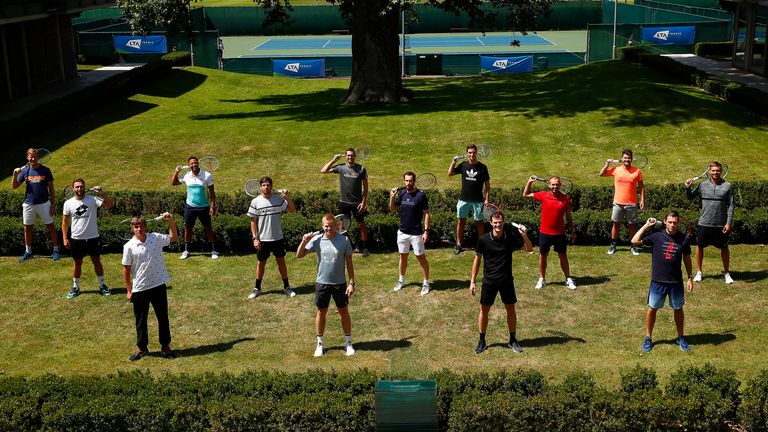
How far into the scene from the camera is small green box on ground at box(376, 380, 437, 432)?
9391mm

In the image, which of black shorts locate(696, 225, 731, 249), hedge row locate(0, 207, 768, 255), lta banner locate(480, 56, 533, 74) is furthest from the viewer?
lta banner locate(480, 56, 533, 74)

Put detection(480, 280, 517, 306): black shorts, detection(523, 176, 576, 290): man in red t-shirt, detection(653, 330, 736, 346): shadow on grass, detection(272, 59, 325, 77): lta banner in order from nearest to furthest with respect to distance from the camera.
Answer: detection(480, 280, 517, 306): black shorts
detection(653, 330, 736, 346): shadow on grass
detection(523, 176, 576, 290): man in red t-shirt
detection(272, 59, 325, 77): lta banner

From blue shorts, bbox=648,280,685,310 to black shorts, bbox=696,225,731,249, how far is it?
3240 millimetres

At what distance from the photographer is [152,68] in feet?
133

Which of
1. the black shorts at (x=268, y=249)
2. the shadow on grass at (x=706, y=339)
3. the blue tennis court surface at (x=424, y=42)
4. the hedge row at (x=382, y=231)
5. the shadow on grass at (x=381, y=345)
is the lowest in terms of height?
the shadow on grass at (x=381, y=345)

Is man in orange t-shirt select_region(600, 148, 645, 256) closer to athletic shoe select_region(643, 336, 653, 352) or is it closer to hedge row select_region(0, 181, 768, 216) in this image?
hedge row select_region(0, 181, 768, 216)

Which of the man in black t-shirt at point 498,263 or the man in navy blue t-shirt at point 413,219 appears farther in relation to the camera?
the man in navy blue t-shirt at point 413,219

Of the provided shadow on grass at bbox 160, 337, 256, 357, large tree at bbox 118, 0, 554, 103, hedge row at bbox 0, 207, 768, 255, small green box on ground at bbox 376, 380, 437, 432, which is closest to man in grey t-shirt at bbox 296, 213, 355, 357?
shadow on grass at bbox 160, 337, 256, 357

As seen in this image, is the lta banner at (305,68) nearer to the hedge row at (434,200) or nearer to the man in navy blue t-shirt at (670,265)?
the hedge row at (434,200)

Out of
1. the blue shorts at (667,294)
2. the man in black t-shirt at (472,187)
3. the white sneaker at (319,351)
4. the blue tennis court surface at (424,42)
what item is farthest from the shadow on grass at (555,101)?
the blue tennis court surface at (424,42)

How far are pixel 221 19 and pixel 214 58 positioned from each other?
29321mm

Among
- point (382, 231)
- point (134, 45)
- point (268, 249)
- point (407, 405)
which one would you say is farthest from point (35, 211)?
point (134, 45)

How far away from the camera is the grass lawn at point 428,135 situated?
2480 centimetres

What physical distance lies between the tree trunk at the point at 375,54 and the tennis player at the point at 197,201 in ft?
55.7
